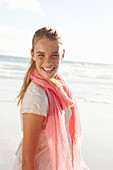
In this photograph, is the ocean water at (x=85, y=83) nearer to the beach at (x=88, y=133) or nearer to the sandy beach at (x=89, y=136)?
the beach at (x=88, y=133)

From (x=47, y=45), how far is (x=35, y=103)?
0.37 m

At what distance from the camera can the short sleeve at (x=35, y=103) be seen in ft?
4.96

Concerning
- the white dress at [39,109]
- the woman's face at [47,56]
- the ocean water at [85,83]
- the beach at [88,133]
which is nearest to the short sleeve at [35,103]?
the white dress at [39,109]

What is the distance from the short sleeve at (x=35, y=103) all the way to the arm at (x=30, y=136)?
28 mm

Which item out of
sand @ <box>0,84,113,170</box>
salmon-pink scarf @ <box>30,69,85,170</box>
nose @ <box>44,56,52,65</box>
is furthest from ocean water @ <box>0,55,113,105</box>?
nose @ <box>44,56,52,65</box>

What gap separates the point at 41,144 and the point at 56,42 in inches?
24.8

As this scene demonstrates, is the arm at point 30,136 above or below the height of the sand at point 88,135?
above

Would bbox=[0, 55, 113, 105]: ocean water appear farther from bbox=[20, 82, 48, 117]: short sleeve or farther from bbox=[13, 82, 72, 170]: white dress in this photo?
bbox=[20, 82, 48, 117]: short sleeve

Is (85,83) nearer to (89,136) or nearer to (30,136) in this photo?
(89,136)

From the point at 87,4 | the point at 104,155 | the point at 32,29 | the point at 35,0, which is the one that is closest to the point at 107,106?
the point at 104,155

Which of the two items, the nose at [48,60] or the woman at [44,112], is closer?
the woman at [44,112]

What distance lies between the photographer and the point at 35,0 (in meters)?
34.7

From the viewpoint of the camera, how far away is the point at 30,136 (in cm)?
150

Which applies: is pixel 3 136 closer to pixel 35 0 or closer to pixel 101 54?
pixel 35 0
